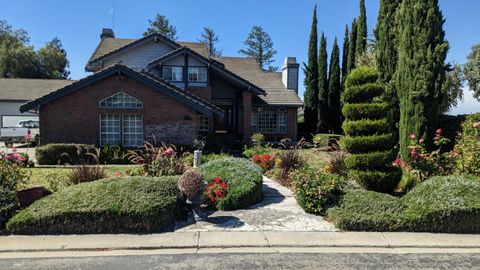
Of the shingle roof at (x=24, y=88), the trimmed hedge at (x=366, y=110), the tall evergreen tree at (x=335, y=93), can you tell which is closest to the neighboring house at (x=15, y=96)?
the shingle roof at (x=24, y=88)

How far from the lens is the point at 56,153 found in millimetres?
14484

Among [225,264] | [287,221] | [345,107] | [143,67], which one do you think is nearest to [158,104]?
[143,67]

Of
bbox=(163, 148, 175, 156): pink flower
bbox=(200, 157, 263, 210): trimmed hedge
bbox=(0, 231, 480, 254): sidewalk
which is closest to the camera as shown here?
bbox=(0, 231, 480, 254): sidewalk

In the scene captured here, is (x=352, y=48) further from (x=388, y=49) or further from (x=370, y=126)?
(x=370, y=126)

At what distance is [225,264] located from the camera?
5.15 meters

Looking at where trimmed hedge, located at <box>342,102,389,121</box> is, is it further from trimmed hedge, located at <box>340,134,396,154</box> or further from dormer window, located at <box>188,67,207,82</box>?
dormer window, located at <box>188,67,207,82</box>

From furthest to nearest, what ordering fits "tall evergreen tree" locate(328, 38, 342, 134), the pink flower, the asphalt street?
"tall evergreen tree" locate(328, 38, 342, 134)
the pink flower
the asphalt street

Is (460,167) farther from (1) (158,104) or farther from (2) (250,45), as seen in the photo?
(2) (250,45)

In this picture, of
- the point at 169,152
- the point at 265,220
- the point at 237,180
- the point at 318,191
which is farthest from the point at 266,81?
the point at 265,220

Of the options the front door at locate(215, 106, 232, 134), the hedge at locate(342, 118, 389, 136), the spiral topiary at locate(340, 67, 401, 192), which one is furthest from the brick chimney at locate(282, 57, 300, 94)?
the hedge at locate(342, 118, 389, 136)

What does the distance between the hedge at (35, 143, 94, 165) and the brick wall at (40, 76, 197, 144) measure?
4.25 feet

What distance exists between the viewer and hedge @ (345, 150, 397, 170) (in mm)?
8719

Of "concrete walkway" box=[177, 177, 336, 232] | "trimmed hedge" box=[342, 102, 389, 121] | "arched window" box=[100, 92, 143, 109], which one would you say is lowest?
"concrete walkway" box=[177, 177, 336, 232]

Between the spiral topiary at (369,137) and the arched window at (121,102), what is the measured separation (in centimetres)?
1080
